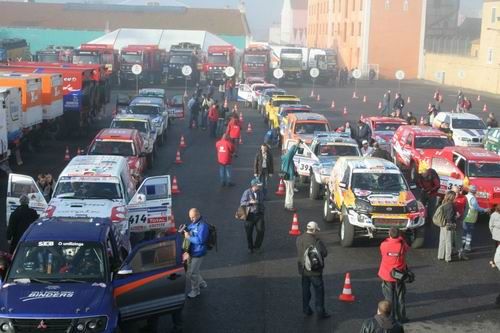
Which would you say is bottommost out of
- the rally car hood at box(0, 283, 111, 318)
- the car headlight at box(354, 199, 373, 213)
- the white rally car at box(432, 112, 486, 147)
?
the white rally car at box(432, 112, 486, 147)

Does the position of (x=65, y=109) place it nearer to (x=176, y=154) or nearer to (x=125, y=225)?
(x=176, y=154)

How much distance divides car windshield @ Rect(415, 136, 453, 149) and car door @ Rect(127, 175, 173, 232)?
1168 centimetres

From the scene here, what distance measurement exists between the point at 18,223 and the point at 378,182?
7.75 metres

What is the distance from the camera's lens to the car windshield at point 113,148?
2164 cm

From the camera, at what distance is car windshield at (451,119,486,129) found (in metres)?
30.6

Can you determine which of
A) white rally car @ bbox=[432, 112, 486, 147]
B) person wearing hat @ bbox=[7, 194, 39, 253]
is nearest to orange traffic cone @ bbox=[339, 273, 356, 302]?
person wearing hat @ bbox=[7, 194, 39, 253]

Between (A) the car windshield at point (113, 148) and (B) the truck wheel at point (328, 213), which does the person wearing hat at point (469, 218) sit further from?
(A) the car windshield at point (113, 148)

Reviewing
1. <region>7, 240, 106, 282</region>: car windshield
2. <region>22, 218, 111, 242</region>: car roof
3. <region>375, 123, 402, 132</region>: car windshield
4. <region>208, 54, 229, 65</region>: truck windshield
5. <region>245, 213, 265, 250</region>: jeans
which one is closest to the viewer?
<region>7, 240, 106, 282</region>: car windshield

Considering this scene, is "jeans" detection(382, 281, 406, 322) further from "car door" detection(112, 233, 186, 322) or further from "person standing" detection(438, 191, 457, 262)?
"person standing" detection(438, 191, 457, 262)

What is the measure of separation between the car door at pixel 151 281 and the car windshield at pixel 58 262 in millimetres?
336

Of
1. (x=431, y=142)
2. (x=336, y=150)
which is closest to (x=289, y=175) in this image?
(x=336, y=150)

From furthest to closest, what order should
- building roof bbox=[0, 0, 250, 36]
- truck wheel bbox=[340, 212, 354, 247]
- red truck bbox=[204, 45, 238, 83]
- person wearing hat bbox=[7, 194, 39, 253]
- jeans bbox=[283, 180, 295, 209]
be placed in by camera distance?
building roof bbox=[0, 0, 250, 36]
red truck bbox=[204, 45, 238, 83]
jeans bbox=[283, 180, 295, 209]
truck wheel bbox=[340, 212, 354, 247]
person wearing hat bbox=[7, 194, 39, 253]

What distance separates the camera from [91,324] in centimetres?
931

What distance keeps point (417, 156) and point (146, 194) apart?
1144 centimetres
